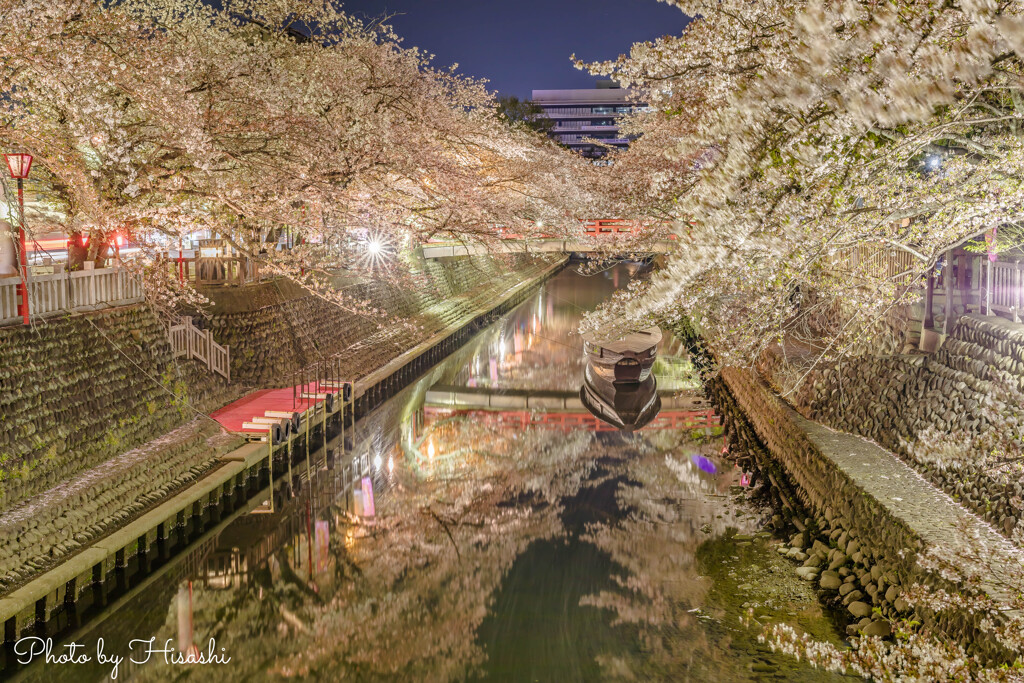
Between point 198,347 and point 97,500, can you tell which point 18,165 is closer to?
point 97,500

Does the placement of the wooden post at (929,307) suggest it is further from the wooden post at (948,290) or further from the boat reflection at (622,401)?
the boat reflection at (622,401)

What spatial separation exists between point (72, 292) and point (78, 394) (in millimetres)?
1572

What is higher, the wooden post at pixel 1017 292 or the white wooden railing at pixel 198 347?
the wooden post at pixel 1017 292

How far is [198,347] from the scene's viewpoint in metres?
14.2

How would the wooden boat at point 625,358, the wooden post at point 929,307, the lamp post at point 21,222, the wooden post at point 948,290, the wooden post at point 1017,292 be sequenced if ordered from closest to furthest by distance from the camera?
the lamp post at point 21,222, the wooden post at point 1017,292, the wooden post at point 948,290, the wooden post at point 929,307, the wooden boat at point 625,358

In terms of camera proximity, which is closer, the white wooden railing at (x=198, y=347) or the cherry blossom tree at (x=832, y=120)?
the cherry blossom tree at (x=832, y=120)

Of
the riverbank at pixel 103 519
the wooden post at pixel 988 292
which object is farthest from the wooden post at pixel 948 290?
the riverbank at pixel 103 519

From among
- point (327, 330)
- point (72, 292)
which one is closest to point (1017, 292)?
point (72, 292)

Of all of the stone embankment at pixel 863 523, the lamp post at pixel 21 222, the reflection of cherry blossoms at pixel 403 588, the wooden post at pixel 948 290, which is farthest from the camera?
the wooden post at pixel 948 290

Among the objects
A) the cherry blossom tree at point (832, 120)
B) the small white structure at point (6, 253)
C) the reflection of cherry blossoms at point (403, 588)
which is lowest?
the reflection of cherry blossoms at point (403, 588)

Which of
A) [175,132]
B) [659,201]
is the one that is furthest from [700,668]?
[659,201]

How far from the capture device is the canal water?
804cm

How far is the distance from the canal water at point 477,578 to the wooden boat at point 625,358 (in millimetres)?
5149

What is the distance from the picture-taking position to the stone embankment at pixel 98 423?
817 centimetres
